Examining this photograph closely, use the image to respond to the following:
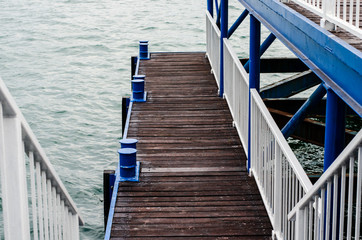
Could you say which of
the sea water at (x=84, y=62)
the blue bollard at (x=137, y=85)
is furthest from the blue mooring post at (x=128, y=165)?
the sea water at (x=84, y=62)

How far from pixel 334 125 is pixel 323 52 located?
1.94 ft

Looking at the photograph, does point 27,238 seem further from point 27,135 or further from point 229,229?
point 229,229

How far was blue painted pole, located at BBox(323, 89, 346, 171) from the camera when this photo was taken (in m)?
4.70

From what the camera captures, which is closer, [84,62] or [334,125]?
[334,125]

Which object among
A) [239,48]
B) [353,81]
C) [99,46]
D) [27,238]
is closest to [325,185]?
[353,81]

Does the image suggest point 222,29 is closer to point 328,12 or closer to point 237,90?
point 237,90

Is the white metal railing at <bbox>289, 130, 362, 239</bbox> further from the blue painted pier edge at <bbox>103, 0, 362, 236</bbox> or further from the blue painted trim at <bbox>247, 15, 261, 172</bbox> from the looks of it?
the blue painted trim at <bbox>247, 15, 261, 172</bbox>

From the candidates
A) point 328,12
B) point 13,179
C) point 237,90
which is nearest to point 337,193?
point 328,12

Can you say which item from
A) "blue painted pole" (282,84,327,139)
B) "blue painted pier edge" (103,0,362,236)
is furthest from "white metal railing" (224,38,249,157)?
"blue painted pole" (282,84,327,139)

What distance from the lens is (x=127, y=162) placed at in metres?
8.14

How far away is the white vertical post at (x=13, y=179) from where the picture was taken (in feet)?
9.48

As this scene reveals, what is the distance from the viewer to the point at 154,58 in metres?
15.5

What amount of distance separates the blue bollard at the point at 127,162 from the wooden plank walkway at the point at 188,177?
0.17 metres

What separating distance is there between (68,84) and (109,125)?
4905 mm
